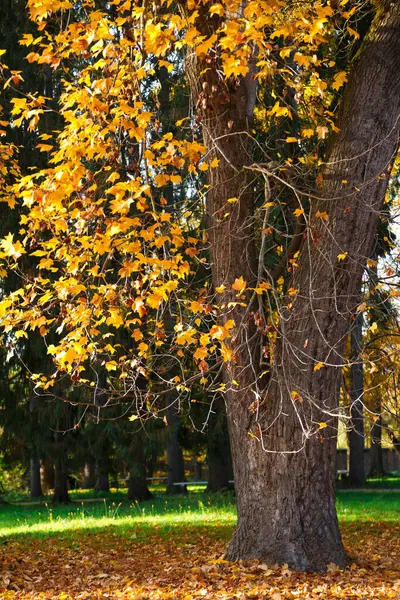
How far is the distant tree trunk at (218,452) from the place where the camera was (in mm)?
17266

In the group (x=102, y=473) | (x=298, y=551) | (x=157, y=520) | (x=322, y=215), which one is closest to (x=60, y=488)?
(x=102, y=473)

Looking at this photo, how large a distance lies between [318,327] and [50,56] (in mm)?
3007

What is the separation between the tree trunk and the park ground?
15.1 inches

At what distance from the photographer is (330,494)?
726cm

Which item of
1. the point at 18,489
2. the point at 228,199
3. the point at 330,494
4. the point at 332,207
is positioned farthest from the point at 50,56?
the point at 18,489

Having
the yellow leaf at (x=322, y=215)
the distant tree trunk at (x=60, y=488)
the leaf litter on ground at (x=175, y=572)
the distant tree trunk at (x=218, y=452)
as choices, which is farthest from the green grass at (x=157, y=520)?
the yellow leaf at (x=322, y=215)

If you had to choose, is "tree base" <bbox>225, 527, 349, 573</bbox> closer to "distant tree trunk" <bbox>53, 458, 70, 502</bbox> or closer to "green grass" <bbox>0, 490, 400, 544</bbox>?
"green grass" <bbox>0, 490, 400, 544</bbox>

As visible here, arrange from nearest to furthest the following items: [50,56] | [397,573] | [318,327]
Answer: [50,56], [318,327], [397,573]

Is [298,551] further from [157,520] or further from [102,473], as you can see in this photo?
[102,473]

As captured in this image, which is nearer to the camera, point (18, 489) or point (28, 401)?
point (28, 401)

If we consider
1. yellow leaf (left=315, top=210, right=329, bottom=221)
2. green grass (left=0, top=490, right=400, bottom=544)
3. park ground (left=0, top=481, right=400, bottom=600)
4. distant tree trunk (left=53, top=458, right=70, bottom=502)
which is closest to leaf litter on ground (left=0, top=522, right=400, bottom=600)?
park ground (left=0, top=481, right=400, bottom=600)

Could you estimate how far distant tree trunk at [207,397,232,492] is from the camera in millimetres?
17266

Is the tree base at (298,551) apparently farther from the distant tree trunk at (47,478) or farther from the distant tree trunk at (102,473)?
the distant tree trunk at (47,478)

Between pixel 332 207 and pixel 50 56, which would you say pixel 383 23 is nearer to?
pixel 332 207
